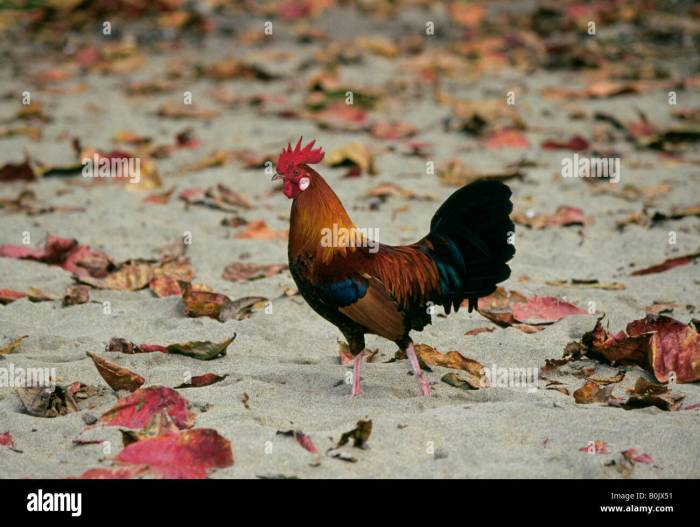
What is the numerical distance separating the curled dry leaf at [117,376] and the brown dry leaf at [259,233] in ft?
7.66

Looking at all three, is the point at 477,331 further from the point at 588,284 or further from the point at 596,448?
the point at 596,448

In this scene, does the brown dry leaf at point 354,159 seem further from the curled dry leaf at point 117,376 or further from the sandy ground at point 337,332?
the curled dry leaf at point 117,376

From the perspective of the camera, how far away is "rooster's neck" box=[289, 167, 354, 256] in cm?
422

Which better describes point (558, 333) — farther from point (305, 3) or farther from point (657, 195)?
point (305, 3)

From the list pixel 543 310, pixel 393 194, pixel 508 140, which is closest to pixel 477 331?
pixel 543 310

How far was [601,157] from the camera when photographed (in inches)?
313

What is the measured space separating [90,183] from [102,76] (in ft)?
11.6

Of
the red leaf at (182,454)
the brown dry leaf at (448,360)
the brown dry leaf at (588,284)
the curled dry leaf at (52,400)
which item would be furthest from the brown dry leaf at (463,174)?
the red leaf at (182,454)

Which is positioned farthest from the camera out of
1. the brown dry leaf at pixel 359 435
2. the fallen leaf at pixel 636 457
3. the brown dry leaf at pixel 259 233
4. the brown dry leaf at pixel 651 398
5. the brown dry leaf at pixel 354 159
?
the brown dry leaf at pixel 354 159

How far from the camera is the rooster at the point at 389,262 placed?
4.15m

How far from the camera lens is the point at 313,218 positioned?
167 inches

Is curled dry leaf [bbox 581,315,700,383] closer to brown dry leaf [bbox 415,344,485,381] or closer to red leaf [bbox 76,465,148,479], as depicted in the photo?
brown dry leaf [bbox 415,344,485,381]

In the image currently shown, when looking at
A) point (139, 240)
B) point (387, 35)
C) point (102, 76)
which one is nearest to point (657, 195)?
point (139, 240)

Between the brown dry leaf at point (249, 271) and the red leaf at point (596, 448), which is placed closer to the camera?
the red leaf at point (596, 448)
